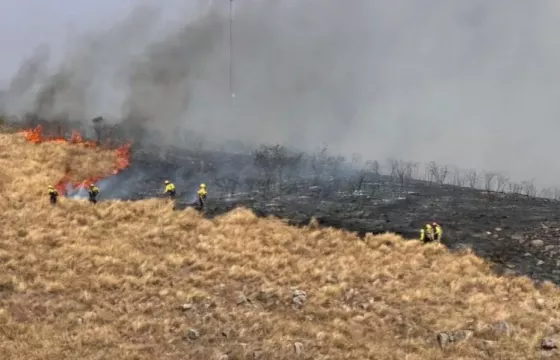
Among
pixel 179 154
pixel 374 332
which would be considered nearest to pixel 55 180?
pixel 179 154

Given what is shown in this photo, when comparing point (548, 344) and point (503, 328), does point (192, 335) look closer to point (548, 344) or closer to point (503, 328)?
point (503, 328)

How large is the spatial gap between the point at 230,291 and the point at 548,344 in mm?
13309

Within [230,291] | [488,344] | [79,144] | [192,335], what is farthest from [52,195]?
[488,344]

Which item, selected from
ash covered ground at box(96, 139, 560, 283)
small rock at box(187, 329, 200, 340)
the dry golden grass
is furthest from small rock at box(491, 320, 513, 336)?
small rock at box(187, 329, 200, 340)

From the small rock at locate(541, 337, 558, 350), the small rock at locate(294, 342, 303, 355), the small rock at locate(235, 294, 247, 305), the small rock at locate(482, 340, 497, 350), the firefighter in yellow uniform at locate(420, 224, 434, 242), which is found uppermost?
the firefighter in yellow uniform at locate(420, 224, 434, 242)

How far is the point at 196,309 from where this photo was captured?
80.5ft

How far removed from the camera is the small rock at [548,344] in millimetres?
21875

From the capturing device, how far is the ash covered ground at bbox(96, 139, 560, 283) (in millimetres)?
32906

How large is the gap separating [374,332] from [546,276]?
10842mm

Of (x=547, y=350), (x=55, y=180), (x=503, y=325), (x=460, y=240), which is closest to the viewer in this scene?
(x=547, y=350)

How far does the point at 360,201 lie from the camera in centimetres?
4156

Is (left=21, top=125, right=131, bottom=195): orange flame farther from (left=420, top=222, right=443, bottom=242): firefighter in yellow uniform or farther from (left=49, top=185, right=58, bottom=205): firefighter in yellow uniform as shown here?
(left=420, top=222, right=443, bottom=242): firefighter in yellow uniform

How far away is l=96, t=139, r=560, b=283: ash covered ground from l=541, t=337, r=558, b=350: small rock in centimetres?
671

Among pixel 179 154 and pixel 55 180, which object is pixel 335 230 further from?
pixel 179 154
